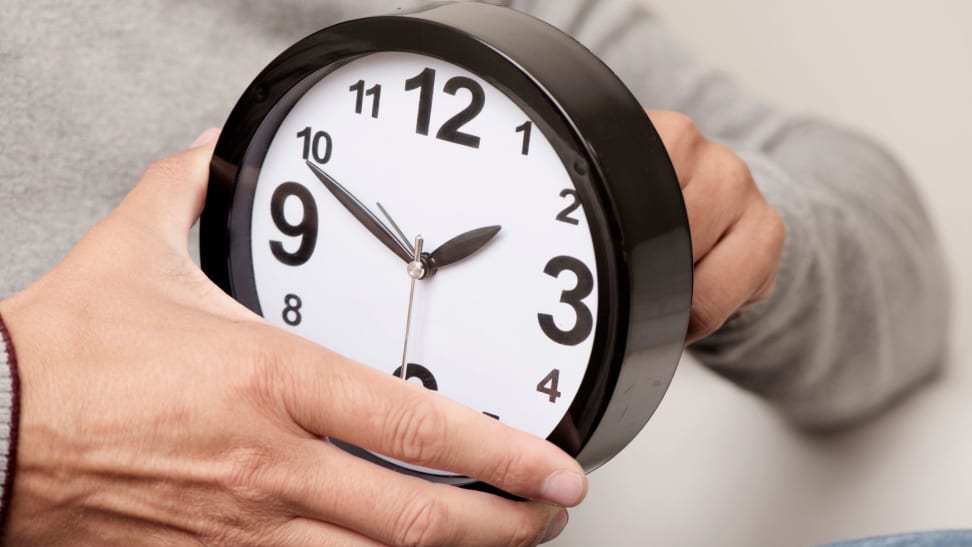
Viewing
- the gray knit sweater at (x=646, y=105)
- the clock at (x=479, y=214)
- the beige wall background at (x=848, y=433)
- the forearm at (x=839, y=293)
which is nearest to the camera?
the clock at (x=479, y=214)

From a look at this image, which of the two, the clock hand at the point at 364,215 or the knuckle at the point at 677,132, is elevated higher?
the knuckle at the point at 677,132

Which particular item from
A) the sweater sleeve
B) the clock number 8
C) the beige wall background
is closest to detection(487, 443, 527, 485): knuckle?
the clock number 8

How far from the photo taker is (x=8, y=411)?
24.8 inches

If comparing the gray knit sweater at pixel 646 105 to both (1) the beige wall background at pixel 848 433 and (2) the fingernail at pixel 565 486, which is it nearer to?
(1) the beige wall background at pixel 848 433

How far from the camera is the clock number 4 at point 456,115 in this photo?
610mm

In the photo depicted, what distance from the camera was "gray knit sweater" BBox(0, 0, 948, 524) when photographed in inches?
39.3

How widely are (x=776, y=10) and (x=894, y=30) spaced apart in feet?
0.57

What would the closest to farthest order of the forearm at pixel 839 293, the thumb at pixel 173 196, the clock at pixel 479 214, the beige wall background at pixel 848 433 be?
the clock at pixel 479 214 → the thumb at pixel 173 196 → the forearm at pixel 839 293 → the beige wall background at pixel 848 433

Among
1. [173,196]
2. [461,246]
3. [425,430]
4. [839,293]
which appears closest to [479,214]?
[461,246]

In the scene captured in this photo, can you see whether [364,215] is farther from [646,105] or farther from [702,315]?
[646,105]

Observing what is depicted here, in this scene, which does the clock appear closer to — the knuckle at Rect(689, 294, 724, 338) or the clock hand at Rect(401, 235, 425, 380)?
the clock hand at Rect(401, 235, 425, 380)

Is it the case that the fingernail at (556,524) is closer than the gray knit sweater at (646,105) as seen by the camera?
Yes

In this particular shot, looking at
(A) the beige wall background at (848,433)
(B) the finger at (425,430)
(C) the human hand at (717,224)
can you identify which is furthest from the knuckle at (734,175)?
(A) the beige wall background at (848,433)

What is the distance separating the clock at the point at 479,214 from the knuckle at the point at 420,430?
0.20ft
